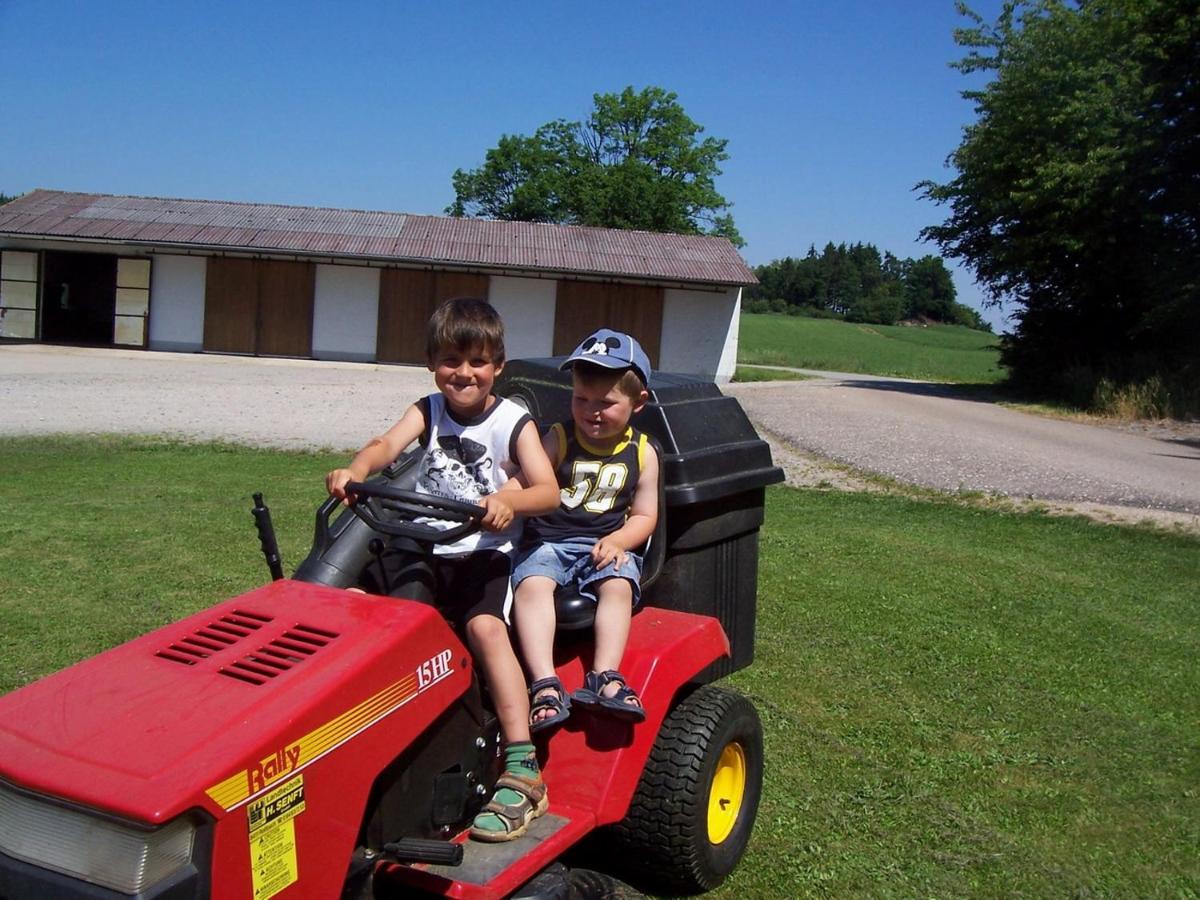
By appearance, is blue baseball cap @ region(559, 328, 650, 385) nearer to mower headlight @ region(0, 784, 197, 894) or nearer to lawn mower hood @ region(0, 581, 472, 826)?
lawn mower hood @ region(0, 581, 472, 826)

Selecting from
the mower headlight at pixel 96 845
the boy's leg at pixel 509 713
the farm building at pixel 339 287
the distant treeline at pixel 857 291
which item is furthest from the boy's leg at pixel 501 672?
the distant treeline at pixel 857 291

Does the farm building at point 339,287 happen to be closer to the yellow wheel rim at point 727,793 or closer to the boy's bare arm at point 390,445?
the yellow wheel rim at point 727,793

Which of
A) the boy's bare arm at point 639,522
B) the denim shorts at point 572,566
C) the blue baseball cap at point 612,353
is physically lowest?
the denim shorts at point 572,566

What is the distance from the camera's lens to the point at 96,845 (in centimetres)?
211

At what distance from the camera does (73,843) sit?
2125mm

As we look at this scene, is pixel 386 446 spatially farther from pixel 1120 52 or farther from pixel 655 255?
pixel 655 255

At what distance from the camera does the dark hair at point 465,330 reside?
315 centimetres

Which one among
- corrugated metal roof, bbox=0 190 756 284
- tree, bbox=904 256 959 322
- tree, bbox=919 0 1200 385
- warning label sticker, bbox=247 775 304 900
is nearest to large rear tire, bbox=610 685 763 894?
warning label sticker, bbox=247 775 304 900

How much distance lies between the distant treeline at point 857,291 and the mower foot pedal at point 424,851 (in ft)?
349

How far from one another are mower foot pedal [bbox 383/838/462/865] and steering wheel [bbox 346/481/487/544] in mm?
709

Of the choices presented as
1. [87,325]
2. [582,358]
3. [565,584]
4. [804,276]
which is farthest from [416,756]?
[804,276]

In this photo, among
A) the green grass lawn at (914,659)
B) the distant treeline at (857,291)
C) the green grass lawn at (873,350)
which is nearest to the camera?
the green grass lawn at (914,659)

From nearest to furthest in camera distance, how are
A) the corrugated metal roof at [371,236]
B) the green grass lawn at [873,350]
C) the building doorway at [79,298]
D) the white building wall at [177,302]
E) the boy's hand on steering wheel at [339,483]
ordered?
the boy's hand on steering wheel at [339,483] < the corrugated metal roof at [371,236] < the white building wall at [177,302] < the building doorway at [79,298] < the green grass lawn at [873,350]

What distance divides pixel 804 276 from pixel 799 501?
359 feet
